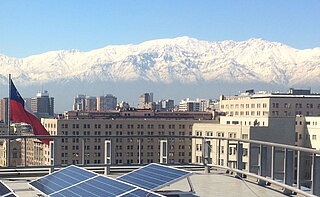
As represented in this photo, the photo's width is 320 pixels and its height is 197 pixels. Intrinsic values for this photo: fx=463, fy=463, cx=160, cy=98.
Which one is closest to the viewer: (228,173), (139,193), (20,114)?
(139,193)

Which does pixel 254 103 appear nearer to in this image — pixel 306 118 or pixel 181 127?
pixel 181 127

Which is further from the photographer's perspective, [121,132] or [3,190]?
[121,132]

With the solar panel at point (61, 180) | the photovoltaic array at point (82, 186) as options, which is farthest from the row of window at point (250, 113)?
the photovoltaic array at point (82, 186)

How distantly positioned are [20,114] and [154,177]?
424 inches

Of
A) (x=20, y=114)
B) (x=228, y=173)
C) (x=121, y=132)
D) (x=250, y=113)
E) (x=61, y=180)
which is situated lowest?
(x=121, y=132)

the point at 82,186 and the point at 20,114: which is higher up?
the point at 20,114

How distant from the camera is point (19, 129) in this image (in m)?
108

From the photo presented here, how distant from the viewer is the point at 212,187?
10086mm

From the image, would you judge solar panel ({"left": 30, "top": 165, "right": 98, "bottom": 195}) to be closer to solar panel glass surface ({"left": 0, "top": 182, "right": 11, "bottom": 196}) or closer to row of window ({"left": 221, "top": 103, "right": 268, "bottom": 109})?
solar panel glass surface ({"left": 0, "top": 182, "right": 11, "bottom": 196})

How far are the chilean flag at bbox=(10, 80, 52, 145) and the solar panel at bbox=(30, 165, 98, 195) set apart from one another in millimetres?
8289

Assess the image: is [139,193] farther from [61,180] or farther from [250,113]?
[250,113]

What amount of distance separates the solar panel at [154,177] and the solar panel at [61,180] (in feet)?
2.67

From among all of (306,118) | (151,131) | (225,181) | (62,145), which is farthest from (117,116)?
(225,181)

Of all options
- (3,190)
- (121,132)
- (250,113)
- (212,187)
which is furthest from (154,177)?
(250,113)
